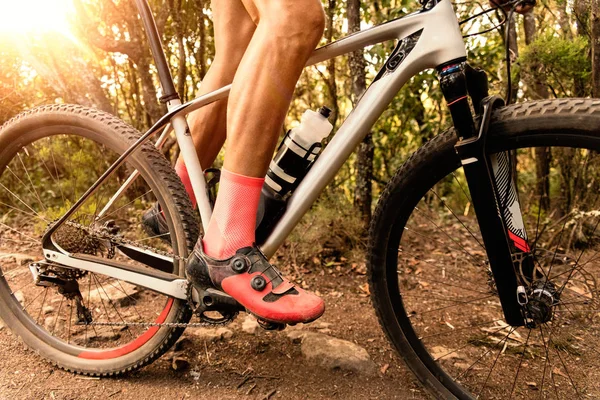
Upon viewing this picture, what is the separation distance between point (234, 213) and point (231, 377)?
28.5 inches

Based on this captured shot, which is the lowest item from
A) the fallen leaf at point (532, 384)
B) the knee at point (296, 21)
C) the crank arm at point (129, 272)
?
the fallen leaf at point (532, 384)

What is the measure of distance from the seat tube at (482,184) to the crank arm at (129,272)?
101cm

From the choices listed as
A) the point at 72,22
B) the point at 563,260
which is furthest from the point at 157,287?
the point at 72,22

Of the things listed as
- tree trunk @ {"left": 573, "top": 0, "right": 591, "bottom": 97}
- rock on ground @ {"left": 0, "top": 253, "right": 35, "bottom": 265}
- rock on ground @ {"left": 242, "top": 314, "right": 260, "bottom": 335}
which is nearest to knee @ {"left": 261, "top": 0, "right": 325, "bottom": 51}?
rock on ground @ {"left": 242, "top": 314, "right": 260, "bottom": 335}

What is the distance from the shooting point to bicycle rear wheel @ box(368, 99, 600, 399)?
1.20m

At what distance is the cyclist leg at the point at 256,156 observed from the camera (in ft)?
4.21

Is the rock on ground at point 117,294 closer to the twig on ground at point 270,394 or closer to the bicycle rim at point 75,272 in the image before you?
the bicycle rim at point 75,272

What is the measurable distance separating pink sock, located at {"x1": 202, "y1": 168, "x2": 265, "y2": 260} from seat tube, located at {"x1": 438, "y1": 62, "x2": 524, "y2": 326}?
0.61 m

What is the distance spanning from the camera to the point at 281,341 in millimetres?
1961

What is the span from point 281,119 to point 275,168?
0.19 meters

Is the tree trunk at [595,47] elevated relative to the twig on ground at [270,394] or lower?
elevated

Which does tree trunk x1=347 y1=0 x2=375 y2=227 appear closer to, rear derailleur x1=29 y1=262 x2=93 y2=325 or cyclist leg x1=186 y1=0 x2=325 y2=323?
cyclist leg x1=186 y1=0 x2=325 y2=323

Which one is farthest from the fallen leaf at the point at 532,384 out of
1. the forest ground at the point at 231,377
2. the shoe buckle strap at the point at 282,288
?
the shoe buckle strap at the point at 282,288

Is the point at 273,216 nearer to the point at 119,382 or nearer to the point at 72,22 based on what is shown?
the point at 119,382
